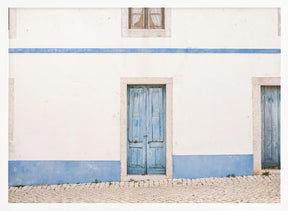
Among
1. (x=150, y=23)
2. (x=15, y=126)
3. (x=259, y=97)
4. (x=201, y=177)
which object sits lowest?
(x=201, y=177)

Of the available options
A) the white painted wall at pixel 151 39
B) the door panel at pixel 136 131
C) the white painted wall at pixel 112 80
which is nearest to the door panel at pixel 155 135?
the door panel at pixel 136 131

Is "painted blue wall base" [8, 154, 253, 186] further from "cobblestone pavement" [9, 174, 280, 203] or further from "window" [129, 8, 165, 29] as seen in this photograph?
"window" [129, 8, 165, 29]

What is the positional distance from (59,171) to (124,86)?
2230 millimetres

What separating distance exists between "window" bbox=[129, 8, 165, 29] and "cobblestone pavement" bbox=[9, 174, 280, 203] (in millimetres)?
3306

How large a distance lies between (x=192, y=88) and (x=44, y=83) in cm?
311

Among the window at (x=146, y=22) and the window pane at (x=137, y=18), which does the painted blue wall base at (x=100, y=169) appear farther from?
the window pane at (x=137, y=18)

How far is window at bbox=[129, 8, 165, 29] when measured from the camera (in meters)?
7.16

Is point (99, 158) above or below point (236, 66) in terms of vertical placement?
below

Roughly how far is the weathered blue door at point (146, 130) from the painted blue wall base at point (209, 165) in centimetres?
39

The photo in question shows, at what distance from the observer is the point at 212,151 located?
23.2 ft

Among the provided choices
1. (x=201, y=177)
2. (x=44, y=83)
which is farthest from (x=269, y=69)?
(x=44, y=83)

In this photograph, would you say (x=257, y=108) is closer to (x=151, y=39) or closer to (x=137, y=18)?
(x=151, y=39)

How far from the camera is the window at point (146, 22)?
7.00m
